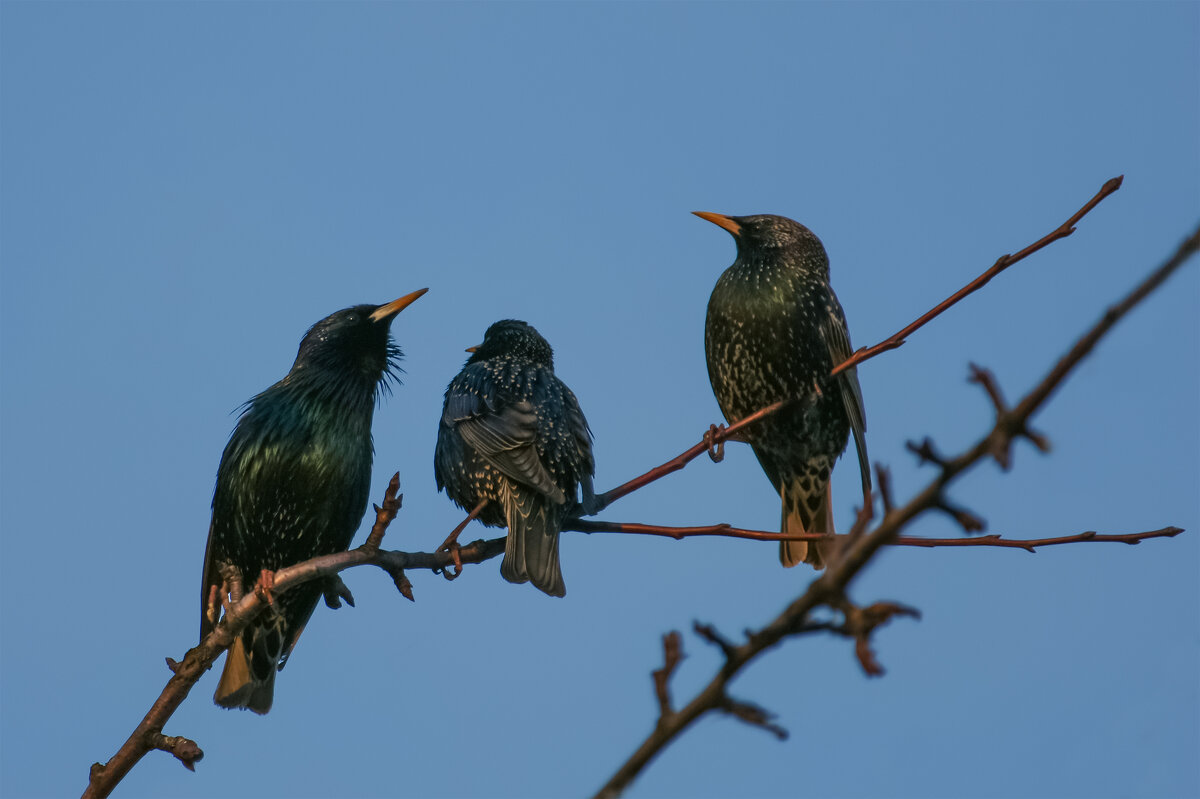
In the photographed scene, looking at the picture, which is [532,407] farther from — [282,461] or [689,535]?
[689,535]

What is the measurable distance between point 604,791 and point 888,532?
0.43 m

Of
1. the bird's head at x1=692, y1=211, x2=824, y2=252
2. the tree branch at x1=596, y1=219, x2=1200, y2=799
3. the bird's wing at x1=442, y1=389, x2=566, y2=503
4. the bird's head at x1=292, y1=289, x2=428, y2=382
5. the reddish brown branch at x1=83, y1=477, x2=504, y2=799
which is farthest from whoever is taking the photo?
the bird's head at x1=692, y1=211, x2=824, y2=252

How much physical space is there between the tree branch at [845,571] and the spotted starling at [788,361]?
12.1 ft

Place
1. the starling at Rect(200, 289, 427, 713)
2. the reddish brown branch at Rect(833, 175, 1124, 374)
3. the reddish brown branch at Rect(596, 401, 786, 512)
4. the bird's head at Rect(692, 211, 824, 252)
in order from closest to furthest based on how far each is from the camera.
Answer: the reddish brown branch at Rect(833, 175, 1124, 374) < the reddish brown branch at Rect(596, 401, 786, 512) < the starling at Rect(200, 289, 427, 713) < the bird's head at Rect(692, 211, 824, 252)

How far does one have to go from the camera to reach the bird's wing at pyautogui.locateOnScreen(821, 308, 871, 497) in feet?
17.3

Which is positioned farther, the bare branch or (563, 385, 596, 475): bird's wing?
(563, 385, 596, 475): bird's wing

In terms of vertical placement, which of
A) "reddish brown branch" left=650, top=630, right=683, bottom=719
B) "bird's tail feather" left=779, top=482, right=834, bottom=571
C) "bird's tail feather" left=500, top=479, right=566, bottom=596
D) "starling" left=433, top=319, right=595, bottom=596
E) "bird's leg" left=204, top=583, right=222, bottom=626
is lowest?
"reddish brown branch" left=650, top=630, right=683, bottom=719

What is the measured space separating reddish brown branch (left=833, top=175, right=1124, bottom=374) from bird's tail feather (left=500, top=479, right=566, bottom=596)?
136 centimetres

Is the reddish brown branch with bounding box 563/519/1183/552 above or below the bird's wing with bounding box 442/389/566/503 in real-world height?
below

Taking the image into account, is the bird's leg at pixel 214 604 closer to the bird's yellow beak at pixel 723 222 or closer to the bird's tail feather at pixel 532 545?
the bird's tail feather at pixel 532 545

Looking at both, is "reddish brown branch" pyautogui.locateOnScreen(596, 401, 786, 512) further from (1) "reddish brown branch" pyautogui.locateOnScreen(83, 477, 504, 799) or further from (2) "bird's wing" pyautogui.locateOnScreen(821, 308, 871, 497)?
(2) "bird's wing" pyautogui.locateOnScreen(821, 308, 871, 497)

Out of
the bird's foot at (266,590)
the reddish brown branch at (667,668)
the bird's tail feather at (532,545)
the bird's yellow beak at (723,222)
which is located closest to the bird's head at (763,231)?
the bird's yellow beak at (723,222)

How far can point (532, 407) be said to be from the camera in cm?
486

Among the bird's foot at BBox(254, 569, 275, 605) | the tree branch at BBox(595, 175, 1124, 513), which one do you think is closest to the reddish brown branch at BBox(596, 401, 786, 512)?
the tree branch at BBox(595, 175, 1124, 513)
